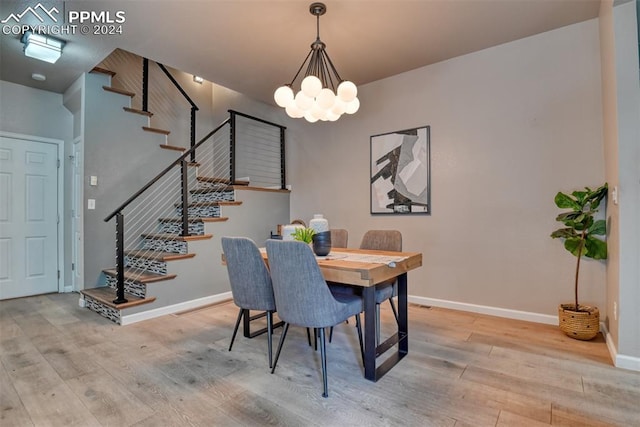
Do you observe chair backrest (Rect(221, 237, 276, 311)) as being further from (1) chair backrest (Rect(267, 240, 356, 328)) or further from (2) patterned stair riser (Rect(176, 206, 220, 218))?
(2) patterned stair riser (Rect(176, 206, 220, 218))

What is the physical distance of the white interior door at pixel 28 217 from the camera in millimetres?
3932

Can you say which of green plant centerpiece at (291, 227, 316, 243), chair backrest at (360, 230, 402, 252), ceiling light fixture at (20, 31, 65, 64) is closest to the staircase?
ceiling light fixture at (20, 31, 65, 64)

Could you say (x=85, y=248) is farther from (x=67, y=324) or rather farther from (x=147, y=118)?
(x=147, y=118)

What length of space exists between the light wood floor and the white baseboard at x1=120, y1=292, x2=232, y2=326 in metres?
0.14

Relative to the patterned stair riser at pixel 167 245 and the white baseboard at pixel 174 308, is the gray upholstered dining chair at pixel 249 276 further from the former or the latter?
the patterned stair riser at pixel 167 245

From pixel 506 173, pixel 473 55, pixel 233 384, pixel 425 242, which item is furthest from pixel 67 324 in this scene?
pixel 473 55

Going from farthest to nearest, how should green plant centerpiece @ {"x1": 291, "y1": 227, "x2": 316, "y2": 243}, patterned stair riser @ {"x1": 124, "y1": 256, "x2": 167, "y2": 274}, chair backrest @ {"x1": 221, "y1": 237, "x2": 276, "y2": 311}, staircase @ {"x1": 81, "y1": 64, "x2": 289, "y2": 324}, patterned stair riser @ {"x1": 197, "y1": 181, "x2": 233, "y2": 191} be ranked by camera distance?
1. patterned stair riser @ {"x1": 197, "y1": 181, "x2": 233, "y2": 191}
2. patterned stair riser @ {"x1": 124, "y1": 256, "x2": 167, "y2": 274}
3. staircase @ {"x1": 81, "y1": 64, "x2": 289, "y2": 324}
4. green plant centerpiece @ {"x1": 291, "y1": 227, "x2": 316, "y2": 243}
5. chair backrest @ {"x1": 221, "y1": 237, "x2": 276, "y2": 311}

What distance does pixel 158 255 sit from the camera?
12.4ft

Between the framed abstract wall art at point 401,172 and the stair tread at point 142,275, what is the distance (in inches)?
99.9

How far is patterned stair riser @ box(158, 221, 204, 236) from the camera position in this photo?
3897 mm

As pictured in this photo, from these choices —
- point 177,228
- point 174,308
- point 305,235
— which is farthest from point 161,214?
point 305,235

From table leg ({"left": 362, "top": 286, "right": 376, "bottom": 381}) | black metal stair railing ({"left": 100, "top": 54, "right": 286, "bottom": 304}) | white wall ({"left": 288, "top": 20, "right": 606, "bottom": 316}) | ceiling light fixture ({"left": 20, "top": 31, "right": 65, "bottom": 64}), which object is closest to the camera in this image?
table leg ({"left": 362, "top": 286, "right": 376, "bottom": 381})

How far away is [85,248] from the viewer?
12.5ft

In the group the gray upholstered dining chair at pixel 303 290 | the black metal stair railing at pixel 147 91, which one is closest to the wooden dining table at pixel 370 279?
the gray upholstered dining chair at pixel 303 290
